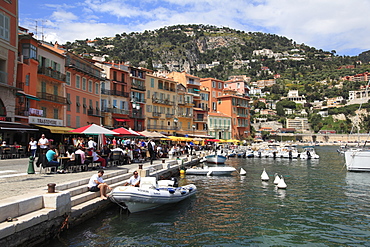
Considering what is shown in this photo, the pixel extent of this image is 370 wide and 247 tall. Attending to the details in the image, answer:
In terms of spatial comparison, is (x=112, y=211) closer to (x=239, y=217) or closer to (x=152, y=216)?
(x=152, y=216)

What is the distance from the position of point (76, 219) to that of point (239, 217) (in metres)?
6.54

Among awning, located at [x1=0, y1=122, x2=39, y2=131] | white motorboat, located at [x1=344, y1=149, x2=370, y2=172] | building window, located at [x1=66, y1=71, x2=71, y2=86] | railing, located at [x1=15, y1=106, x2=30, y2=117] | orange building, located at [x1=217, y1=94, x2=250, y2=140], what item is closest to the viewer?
awning, located at [x1=0, y1=122, x2=39, y2=131]

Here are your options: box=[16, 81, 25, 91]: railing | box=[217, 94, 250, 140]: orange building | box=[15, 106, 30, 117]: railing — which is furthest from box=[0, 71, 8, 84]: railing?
box=[217, 94, 250, 140]: orange building

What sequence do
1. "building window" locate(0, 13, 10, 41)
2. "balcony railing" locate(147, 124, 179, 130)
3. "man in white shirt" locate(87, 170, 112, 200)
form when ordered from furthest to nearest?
"balcony railing" locate(147, 124, 179, 130) < "building window" locate(0, 13, 10, 41) < "man in white shirt" locate(87, 170, 112, 200)

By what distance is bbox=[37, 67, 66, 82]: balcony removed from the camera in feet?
93.6

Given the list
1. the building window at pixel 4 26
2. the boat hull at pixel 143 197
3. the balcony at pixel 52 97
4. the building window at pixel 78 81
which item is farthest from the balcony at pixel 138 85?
the boat hull at pixel 143 197

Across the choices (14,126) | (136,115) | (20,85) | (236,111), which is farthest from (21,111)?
(236,111)

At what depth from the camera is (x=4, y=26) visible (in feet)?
76.4

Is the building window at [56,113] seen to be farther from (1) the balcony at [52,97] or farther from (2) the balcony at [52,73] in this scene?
(2) the balcony at [52,73]

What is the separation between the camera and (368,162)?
28641 mm

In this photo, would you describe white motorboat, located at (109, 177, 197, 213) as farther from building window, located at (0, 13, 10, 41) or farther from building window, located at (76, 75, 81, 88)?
building window, located at (76, 75, 81, 88)

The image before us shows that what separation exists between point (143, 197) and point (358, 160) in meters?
24.3

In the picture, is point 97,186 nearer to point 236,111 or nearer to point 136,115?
point 136,115

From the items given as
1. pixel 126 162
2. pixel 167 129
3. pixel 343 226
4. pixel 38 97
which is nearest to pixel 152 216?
pixel 343 226
